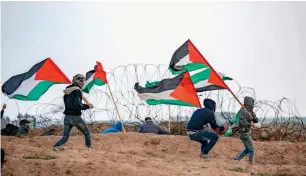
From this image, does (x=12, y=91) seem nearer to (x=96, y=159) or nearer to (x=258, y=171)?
(x=96, y=159)

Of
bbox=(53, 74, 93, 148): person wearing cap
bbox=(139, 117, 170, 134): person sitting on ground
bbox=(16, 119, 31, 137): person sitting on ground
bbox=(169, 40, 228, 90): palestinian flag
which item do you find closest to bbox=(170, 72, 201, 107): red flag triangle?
bbox=(169, 40, 228, 90): palestinian flag

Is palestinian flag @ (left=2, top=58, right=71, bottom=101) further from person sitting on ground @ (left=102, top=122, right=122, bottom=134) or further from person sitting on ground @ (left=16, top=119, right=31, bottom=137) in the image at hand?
person sitting on ground @ (left=102, top=122, right=122, bottom=134)

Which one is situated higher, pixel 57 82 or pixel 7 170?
pixel 57 82

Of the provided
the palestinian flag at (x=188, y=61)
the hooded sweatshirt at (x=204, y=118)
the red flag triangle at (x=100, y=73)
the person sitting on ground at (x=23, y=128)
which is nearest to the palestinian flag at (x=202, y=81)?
the palestinian flag at (x=188, y=61)

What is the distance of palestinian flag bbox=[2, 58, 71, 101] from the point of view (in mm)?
12625

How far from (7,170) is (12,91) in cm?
533

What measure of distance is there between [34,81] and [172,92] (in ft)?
11.8

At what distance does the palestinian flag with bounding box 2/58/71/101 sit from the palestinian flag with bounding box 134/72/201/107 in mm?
2740

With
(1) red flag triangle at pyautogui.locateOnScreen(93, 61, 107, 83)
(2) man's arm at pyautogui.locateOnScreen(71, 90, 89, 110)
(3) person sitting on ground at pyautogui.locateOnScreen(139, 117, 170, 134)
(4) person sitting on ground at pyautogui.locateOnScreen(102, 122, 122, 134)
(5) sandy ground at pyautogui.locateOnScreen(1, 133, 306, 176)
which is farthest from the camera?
(4) person sitting on ground at pyautogui.locateOnScreen(102, 122, 122, 134)

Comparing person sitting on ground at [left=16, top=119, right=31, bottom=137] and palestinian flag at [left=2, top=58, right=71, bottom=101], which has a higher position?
palestinian flag at [left=2, top=58, right=71, bottom=101]

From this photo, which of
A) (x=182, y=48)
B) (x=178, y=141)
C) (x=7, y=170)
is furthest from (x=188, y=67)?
(x=7, y=170)

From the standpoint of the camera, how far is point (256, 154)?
1280cm

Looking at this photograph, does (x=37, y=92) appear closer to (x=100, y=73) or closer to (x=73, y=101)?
(x=100, y=73)

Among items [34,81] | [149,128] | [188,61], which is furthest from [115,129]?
[188,61]
